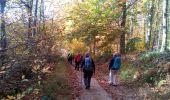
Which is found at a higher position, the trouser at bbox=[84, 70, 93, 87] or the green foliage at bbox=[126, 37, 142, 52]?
the green foliage at bbox=[126, 37, 142, 52]

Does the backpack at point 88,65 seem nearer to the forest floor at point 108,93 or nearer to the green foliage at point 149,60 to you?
the forest floor at point 108,93

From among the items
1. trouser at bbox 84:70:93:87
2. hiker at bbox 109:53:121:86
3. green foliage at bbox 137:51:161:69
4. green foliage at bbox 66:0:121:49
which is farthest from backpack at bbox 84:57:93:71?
green foliage at bbox 66:0:121:49

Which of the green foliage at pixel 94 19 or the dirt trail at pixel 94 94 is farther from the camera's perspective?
the green foliage at pixel 94 19

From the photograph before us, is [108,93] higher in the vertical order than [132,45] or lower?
lower

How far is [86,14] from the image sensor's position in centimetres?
3300

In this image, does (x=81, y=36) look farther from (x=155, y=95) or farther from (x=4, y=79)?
(x=4, y=79)

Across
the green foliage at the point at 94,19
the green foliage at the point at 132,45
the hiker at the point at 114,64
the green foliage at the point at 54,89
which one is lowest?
the green foliage at the point at 54,89

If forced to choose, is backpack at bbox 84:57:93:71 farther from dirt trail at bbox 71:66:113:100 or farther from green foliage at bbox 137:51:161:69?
green foliage at bbox 137:51:161:69

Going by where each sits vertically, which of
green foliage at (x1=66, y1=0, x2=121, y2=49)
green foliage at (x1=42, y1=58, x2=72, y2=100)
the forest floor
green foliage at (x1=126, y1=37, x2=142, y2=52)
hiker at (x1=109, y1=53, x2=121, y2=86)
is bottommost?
the forest floor

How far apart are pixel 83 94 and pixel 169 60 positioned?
17.2 ft

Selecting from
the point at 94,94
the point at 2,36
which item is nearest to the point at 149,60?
the point at 94,94

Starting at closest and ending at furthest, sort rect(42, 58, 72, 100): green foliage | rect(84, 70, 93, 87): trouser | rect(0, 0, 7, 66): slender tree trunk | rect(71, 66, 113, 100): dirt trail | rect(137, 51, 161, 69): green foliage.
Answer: rect(0, 0, 7, 66): slender tree trunk
rect(42, 58, 72, 100): green foliage
rect(71, 66, 113, 100): dirt trail
rect(84, 70, 93, 87): trouser
rect(137, 51, 161, 69): green foliage

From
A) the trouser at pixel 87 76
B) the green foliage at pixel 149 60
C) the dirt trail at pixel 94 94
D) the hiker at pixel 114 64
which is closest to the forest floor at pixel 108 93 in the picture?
the dirt trail at pixel 94 94

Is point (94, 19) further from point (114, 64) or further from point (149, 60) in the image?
point (114, 64)
